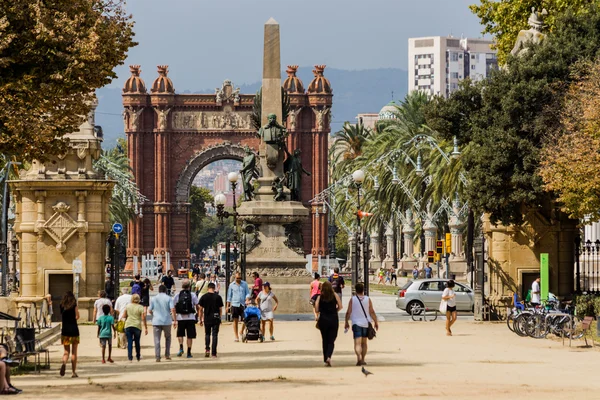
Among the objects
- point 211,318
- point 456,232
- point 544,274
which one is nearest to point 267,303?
point 211,318

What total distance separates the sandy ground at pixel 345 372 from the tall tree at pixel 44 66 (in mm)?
4040

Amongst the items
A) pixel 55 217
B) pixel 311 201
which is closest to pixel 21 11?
pixel 55 217

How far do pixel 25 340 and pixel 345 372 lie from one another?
5554 millimetres

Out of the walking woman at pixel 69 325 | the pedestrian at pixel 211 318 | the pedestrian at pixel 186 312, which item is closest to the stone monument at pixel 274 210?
the pedestrian at pixel 211 318

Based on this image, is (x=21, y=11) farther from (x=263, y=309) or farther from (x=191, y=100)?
(x=191, y=100)

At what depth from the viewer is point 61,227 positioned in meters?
36.8

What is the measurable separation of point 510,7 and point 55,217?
2027cm

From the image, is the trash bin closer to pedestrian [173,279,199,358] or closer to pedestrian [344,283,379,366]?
pedestrian [173,279,199,358]

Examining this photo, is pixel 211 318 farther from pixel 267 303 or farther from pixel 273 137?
pixel 273 137

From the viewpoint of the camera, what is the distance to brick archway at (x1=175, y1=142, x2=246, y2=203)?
104125mm

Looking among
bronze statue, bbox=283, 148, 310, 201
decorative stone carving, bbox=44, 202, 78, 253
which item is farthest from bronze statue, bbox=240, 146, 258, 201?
decorative stone carving, bbox=44, 202, 78, 253

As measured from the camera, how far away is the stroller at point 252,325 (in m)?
29.9

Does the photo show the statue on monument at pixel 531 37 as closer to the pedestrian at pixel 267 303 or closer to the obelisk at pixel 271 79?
the obelisk at pixel 271 79

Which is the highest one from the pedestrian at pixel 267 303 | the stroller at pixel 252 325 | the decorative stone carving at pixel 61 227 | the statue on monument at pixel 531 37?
the statue on monument at pixel 531 37
